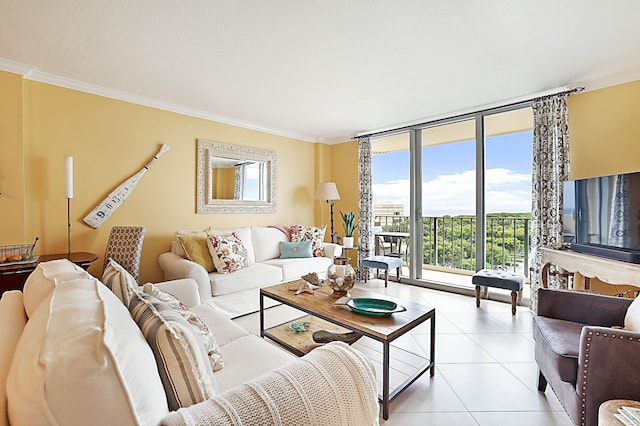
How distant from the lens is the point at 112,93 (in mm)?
3111

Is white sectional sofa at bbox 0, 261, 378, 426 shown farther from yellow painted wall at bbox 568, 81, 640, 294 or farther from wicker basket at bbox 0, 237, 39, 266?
yellow painted wall at bbox 568, 81, 640, 294

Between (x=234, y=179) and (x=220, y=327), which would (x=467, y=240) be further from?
(x=220, y=327)

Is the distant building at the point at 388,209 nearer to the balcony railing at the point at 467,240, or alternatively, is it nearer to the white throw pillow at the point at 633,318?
the balcony railing at the point at 467,240

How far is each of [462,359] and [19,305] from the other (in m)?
2.65

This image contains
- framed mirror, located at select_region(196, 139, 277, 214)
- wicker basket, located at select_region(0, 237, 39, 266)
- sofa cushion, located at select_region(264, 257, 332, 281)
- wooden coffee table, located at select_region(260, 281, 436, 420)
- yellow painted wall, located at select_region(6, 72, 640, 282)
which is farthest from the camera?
framed mirror, located at select_region(196, 139, 277, 214)

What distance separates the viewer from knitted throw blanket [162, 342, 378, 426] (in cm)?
66

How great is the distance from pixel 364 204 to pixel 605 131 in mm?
2952

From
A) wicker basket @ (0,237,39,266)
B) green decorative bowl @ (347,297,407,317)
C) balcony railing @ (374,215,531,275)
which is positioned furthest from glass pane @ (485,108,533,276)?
wicker basket @ (0,237,39,266)

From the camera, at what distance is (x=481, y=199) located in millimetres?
3713

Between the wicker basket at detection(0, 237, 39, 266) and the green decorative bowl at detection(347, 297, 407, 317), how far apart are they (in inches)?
104

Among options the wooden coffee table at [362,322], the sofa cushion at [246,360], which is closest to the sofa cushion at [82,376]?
the sofa cushion at [246,360]

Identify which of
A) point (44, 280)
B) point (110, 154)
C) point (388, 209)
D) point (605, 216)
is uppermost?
point (110, 154)

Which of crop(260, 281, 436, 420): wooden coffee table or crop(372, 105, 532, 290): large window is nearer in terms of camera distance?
crop(260, 281, 436, 420): wooden coffee table

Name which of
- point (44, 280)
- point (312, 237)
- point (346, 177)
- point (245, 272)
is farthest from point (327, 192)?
point (44, 280)
